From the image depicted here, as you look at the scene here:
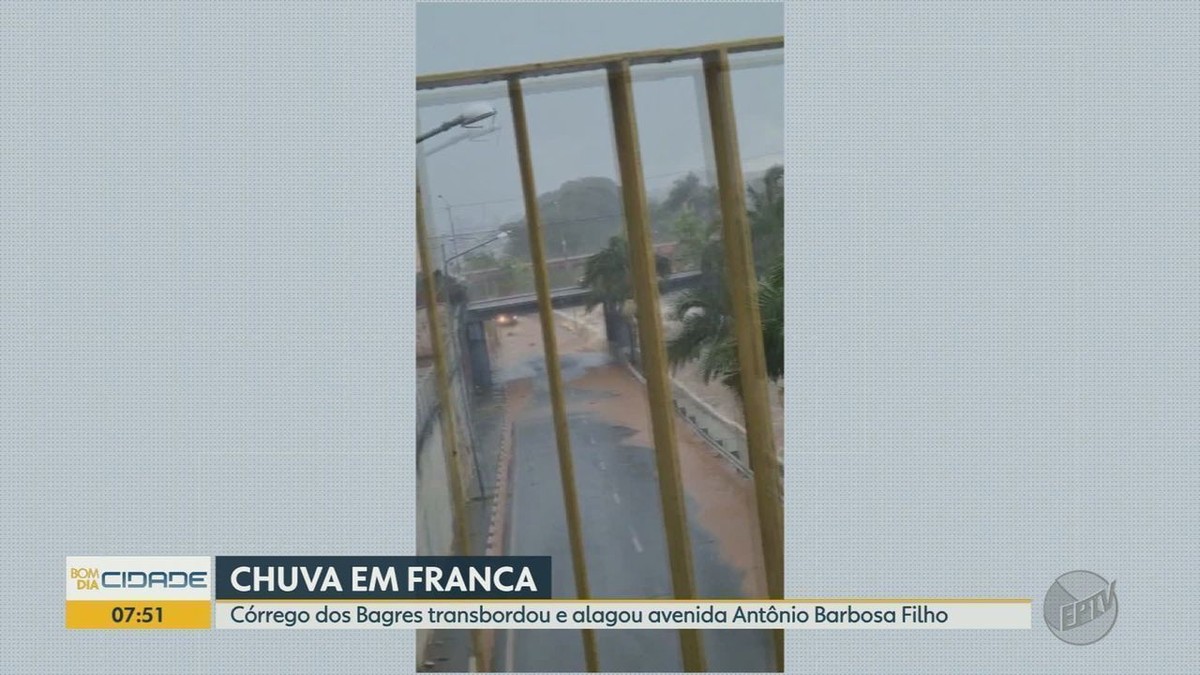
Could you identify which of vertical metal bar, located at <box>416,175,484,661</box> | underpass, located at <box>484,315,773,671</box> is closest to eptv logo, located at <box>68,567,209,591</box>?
vertical metal bar, located at <box>416,175,484,661</box>

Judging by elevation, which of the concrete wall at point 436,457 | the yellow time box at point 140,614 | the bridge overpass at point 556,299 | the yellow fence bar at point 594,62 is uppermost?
the yellow fence bar at point 594,62

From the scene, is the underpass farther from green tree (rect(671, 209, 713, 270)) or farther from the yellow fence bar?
the yellow fence bar

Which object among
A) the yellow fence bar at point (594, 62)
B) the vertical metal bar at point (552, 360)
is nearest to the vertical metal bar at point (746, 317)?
the yellow fence bar at point (594, 62)

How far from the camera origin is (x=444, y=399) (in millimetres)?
4051

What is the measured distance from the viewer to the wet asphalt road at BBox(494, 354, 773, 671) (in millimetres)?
4148

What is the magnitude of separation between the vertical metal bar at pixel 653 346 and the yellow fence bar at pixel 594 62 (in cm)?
7

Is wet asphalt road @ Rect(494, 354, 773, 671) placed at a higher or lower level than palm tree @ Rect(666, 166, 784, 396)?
lower

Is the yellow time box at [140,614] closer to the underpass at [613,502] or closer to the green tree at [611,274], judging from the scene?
the underpass at [613,502]

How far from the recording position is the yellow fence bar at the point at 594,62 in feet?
12.8

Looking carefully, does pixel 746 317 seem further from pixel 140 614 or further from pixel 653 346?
pixel 140 614

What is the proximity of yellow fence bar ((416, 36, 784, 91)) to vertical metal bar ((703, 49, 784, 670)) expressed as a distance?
12 cm

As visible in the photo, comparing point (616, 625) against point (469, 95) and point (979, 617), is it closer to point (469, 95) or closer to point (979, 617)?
point (979, 617)

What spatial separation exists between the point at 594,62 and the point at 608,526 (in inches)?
77.0

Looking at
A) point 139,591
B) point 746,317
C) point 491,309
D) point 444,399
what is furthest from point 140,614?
point 746,317
